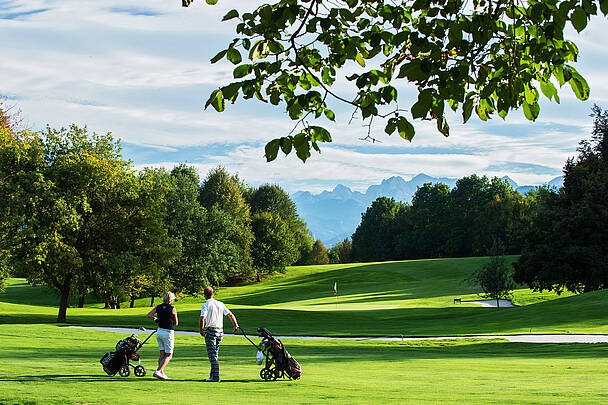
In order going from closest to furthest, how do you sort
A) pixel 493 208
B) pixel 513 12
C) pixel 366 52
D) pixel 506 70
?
pixel 506 70 → pixel 513 12 → pixel 366 52 → pixel 493 208

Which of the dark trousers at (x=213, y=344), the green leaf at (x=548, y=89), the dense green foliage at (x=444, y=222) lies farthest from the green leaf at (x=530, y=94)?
the dense green foliage at (x=444, y=222)

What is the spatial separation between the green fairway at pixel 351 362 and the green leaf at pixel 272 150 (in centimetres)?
578

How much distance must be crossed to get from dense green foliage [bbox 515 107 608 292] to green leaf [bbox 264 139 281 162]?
132 feet

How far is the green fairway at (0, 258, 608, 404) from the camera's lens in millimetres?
10195

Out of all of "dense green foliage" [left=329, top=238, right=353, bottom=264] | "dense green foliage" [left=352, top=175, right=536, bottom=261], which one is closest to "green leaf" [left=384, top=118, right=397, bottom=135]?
"dense green foliage" [left=352, top=175, right=536, bottom=261]

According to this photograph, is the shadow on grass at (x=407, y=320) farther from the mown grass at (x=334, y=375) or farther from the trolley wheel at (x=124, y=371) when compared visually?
the trolley wheel at (x=124, y=371)

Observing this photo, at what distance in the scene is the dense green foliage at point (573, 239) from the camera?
1601 inches

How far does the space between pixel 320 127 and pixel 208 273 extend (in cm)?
5758

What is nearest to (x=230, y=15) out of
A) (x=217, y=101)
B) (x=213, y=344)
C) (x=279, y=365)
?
(x=217, y=101)

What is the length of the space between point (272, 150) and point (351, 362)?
14.1 metres

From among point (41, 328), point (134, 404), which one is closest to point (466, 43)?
point (134, 404)

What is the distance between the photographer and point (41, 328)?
87.7 feet

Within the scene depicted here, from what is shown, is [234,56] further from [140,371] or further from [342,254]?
[342,254]

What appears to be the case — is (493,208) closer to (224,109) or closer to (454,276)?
(454,276)
